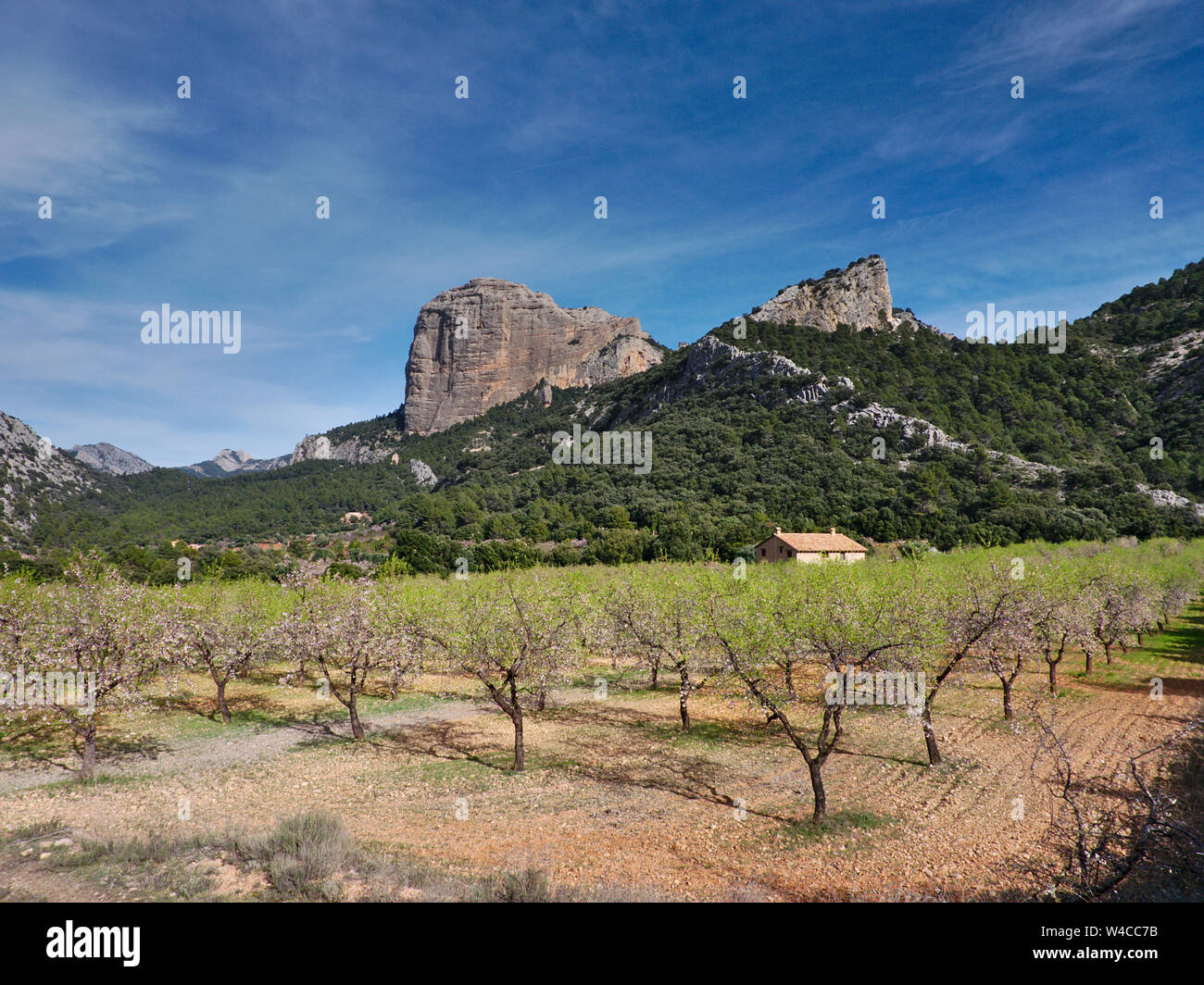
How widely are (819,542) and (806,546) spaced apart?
2.77m

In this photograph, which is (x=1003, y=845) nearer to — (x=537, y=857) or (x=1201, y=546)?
(x=537, y=857)

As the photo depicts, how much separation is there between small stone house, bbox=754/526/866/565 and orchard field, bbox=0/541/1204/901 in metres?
31.7

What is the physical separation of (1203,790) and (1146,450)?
91199 mm

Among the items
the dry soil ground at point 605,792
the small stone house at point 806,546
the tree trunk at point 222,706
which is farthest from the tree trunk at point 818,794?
the small stone house at point 806,546

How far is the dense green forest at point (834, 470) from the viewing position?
73938 millimetres

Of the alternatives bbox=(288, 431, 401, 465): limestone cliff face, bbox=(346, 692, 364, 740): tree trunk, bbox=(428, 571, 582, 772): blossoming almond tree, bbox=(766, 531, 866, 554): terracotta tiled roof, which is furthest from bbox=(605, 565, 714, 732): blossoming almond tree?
bbox=(288, 431, 401, 465): limestone cliff face

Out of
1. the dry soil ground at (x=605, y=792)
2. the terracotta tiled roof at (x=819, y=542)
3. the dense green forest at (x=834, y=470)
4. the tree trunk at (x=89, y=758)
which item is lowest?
the dry soil ground at (x=605, y=792)

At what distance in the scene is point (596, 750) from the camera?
2280 centimetres

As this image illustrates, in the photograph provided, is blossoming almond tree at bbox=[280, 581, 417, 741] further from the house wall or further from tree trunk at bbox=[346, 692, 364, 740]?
the house wall

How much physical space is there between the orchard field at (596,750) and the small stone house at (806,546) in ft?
104

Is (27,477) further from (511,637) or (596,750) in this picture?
(596,750)

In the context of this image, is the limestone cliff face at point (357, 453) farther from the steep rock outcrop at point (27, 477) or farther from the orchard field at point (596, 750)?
the orchard field at point (596, 750)

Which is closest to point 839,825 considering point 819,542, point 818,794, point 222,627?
point 818,794

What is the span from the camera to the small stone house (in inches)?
2613
